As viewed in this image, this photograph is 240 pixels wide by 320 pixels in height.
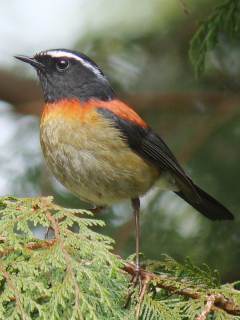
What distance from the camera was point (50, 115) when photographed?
489cm

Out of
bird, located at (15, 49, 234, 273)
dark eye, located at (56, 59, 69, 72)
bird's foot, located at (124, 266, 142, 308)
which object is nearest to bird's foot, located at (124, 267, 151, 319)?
bird's foot, located at (124, 266, 142, 308)

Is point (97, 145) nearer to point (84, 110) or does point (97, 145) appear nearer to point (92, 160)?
point (92, 160)

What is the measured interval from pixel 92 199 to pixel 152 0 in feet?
7.65

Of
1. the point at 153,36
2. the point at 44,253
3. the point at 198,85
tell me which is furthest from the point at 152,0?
the point at 44,253

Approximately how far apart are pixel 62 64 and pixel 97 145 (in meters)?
0.87

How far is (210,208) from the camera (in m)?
5.17

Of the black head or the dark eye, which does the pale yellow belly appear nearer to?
the black head

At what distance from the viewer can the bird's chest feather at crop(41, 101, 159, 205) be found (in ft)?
15.1

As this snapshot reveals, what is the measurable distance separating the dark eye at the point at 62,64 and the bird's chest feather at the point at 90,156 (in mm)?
426

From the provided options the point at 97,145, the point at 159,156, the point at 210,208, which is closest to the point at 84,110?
the point at 97,145

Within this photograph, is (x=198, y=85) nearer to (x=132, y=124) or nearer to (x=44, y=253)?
(x=132, y=124)

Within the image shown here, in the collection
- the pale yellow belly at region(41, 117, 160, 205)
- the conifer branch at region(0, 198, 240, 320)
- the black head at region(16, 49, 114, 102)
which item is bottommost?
the conifer branch at region(0, 198, 240, 320)

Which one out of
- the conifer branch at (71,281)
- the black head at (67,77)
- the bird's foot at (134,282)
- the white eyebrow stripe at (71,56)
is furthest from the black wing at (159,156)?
→ the conifer branch at (71,281)

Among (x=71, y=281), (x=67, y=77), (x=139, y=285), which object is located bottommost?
(x=71, y=281)
